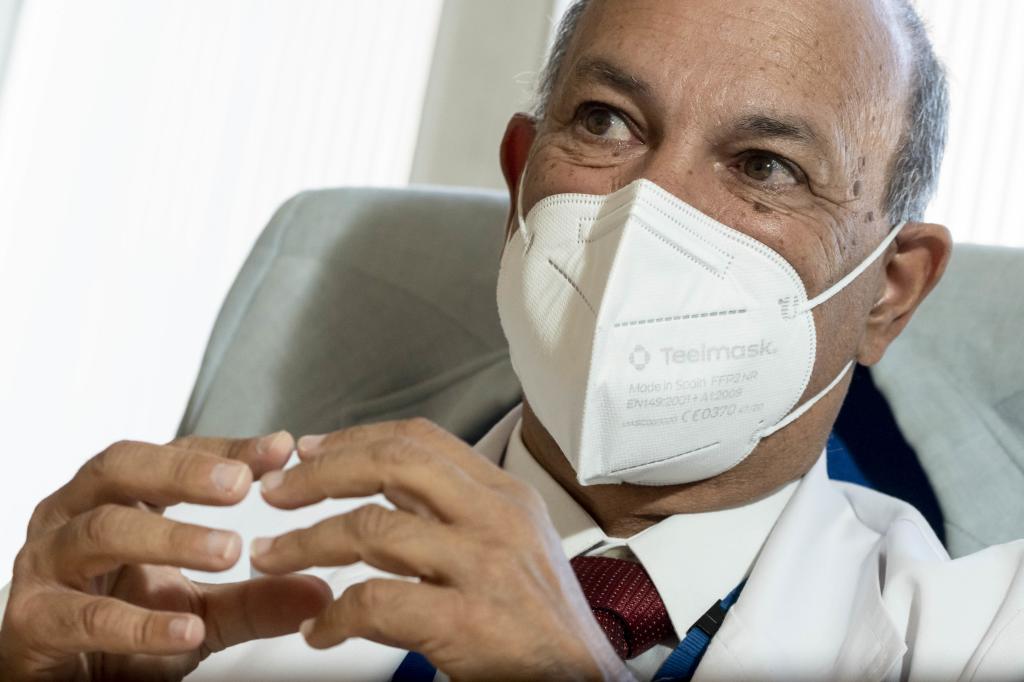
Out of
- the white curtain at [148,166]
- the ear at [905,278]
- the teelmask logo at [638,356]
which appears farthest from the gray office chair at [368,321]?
the white curtain at [148,166]

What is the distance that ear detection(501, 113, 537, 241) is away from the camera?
152 cm

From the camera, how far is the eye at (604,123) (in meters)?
1.27

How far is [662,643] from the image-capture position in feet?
4.04

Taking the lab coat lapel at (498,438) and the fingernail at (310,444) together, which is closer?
the fingernail at (310,444)

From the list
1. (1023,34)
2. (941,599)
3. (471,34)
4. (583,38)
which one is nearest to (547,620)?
(941,599)

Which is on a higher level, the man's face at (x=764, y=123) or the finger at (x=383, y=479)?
the man's face at (x=764, y=123)

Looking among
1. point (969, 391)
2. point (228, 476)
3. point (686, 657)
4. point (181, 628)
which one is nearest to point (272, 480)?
point (228, 476)

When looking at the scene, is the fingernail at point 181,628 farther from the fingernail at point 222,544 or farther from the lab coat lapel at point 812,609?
the lab coat lapel at point 812,609

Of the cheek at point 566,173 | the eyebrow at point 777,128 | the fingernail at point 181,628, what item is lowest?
the fingernail at point 181,628

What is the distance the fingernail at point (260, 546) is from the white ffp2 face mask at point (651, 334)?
350mm

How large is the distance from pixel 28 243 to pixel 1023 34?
7.36 ft

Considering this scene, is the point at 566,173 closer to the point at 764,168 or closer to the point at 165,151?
the point at 764,168

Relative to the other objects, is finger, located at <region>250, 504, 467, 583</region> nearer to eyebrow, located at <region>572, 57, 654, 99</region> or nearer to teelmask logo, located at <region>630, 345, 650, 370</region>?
teelmask logo, located at <region>630, 345, 650, 370</region>

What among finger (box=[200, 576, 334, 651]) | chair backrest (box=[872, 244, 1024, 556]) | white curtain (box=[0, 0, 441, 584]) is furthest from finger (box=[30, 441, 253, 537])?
white curtain (box=[0, 0, 441, 584])
